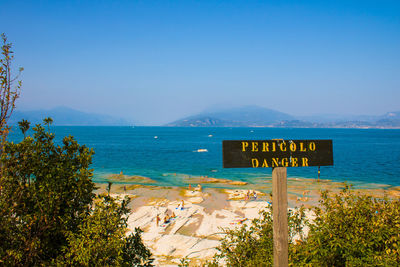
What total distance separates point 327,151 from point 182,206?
2632 cm

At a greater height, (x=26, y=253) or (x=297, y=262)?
(x=26, y=253)

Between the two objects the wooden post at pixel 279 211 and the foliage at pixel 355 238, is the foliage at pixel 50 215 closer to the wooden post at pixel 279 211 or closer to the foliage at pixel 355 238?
the wooden post at pixel 279 211

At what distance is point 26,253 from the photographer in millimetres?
5707

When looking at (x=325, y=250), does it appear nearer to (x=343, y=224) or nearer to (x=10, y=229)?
(x=343, y=224)

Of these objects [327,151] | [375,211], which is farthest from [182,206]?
[327,151]

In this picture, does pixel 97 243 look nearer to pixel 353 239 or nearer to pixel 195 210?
pixel 353 239

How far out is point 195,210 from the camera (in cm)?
2877

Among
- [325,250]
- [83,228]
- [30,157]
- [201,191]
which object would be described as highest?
[30,157]

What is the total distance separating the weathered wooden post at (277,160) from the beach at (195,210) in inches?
433

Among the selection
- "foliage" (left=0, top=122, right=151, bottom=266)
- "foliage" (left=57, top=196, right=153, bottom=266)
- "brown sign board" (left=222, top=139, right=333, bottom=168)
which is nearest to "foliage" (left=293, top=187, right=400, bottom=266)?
"brown sign board" (left=222, top=139, right=333, bottom=168)

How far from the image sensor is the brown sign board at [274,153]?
4.69 meters

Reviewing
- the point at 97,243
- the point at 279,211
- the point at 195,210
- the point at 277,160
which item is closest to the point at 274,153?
the point at 277,160

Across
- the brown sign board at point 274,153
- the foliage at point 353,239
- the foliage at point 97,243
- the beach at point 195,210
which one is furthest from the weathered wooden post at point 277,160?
the beach at point 195,210

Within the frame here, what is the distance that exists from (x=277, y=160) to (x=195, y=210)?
2509 cm
